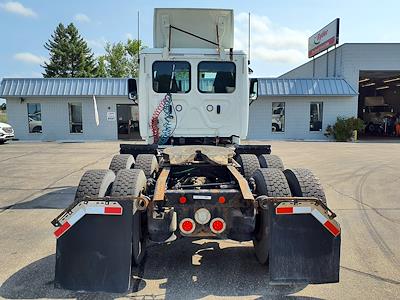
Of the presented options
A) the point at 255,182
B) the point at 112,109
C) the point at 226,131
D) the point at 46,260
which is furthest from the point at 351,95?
the point at 46,260

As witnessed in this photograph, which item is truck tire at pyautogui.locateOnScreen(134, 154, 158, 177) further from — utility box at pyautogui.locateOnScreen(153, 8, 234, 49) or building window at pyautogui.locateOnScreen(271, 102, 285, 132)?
building window at pyautogui.locateOnScreen(271, 102, 285, 132)

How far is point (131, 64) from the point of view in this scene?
5631cm

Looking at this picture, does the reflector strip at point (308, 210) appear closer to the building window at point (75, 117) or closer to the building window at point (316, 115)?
the building window at point (316, 115)

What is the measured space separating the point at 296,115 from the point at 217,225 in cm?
2004

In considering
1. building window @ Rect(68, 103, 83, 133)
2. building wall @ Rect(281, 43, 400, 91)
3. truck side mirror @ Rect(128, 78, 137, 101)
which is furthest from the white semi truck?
building wall @ Rect(281, 43, 400, 91)

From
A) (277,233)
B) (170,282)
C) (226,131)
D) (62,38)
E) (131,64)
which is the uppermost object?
(62,38)

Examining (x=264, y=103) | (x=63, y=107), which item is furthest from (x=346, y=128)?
(x=63, y=107)

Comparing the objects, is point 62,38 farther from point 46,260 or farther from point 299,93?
point 46,260

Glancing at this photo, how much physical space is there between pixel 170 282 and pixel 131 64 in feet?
184

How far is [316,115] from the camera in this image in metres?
22.4

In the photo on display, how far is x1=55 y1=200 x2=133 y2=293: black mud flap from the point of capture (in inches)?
119

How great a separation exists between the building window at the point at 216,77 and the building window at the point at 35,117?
18.5 metres

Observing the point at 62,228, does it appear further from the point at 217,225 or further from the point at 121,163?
the point at 121,163

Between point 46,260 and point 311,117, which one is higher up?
point 311,117
